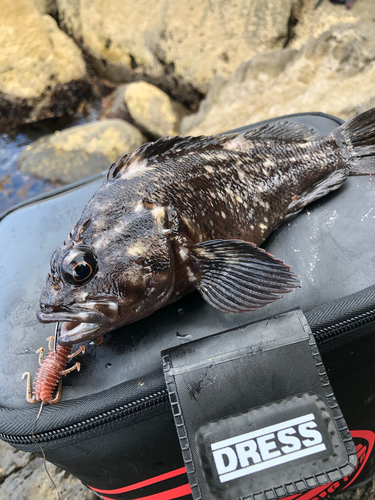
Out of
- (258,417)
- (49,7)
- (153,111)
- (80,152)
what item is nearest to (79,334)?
(258,417)

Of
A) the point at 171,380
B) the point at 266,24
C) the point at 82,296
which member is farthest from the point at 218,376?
the point at 266,24

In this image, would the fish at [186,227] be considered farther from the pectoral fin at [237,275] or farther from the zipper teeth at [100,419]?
the zipper teeth at [100,419]

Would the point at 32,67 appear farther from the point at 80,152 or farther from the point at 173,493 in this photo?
the point at 173,493

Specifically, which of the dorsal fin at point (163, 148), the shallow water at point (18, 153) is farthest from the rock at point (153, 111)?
the dorsal fin at point (163, 148)

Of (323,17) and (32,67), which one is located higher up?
(323,17)

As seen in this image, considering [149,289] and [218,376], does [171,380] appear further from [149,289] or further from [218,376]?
[149,289]

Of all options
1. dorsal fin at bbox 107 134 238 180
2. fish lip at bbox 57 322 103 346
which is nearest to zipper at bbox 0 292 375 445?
Result: fish lip at bbox 57 322 103 346
